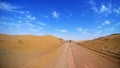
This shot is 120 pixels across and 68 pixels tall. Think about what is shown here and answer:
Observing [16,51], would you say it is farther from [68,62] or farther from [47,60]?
[68,62]

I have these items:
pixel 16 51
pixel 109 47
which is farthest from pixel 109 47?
pixel 16 51

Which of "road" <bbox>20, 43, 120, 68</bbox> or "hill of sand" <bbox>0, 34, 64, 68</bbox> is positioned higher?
"hill of sand" <bbox>0, 34, 64, 68</bbox>

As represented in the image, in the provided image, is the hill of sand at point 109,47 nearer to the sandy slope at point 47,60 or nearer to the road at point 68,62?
the sandy slope at point 47,60

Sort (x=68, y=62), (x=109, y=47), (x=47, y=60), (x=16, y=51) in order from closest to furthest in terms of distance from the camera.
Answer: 1. (x=68, y=62)
2. (x=47, y=60)
3. (x=16, y=51)
4. (x=109, y=47)

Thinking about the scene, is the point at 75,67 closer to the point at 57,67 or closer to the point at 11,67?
the point at 57,67

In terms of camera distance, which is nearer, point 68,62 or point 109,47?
point 68,62

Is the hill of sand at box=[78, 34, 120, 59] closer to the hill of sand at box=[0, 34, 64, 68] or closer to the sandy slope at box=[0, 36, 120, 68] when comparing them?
the sandy slope at box=[0, 36, 120, 68]

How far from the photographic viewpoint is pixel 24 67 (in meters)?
8.37

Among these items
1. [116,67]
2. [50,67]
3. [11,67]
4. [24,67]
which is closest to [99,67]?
[116,67]

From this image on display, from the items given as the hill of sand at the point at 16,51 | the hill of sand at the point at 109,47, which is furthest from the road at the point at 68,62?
the hill of sand at the point at 109,47

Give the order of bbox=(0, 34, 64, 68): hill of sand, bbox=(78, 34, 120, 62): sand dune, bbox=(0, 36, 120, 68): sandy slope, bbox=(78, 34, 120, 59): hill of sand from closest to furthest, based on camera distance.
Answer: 1. bbox=(0, 36, 120, 68): sandy slope
2. bbox=(0, 34, 64, 68): hill of sand
3. bbox=(78, 34, 120, 62): sand dune
4. bbox=(78, 34, 120, 59): hill of sand

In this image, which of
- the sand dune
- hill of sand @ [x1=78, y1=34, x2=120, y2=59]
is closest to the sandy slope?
the sand dune

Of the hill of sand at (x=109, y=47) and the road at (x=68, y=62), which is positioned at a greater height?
the hill of sand at (x=109, y=47)

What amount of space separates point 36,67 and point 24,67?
66 cm
